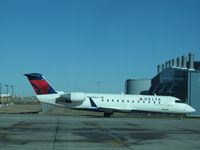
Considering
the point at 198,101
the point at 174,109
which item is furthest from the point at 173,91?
the point at 174,109

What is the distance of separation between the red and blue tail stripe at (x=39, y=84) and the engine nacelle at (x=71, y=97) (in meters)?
1.23

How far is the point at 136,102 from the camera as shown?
42.1 meters

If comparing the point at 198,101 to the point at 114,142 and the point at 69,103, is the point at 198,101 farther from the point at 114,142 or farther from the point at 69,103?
the point at 114,142

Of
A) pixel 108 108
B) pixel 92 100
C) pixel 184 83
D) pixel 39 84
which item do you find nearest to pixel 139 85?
pixel 184 83

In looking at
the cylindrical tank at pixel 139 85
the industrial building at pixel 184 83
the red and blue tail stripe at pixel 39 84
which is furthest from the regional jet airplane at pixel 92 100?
the cylindrical tank at pixel 139 85

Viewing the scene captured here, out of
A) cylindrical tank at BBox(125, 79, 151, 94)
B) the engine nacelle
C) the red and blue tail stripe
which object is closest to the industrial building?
cylindrical tank at BBox(125, 79, 151, 94)

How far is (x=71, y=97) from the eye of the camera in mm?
40531

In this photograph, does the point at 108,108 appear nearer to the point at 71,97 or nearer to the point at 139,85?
the point at 71,97

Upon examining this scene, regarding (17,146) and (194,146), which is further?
(194,146)

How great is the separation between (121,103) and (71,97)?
6248 millimetres

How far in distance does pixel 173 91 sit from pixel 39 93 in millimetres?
33447

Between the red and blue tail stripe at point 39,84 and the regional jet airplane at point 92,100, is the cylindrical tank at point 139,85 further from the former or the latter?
the red and blue tail stripe at point 39,84

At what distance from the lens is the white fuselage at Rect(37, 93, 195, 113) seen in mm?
41125

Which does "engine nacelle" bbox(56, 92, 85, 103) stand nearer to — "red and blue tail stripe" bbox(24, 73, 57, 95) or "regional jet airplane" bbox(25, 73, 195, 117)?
"regional jet airplane" bbox(25, 73, 195, 117)
